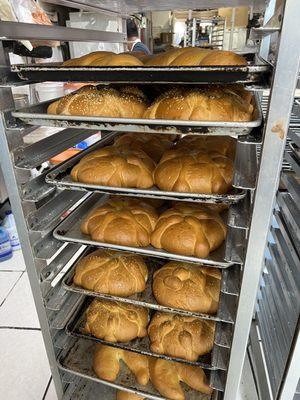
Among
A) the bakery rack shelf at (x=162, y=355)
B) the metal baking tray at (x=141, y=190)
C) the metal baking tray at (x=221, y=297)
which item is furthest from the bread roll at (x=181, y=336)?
the metal baking tray at (x=141, y=190)

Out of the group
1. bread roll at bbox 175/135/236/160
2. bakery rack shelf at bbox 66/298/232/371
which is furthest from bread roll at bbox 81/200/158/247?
bakery rack shelf at bbox 66/298/232/371

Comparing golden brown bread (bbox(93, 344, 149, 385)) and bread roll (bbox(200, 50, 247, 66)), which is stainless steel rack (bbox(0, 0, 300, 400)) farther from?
bread roll (bbox(200, 50, 247, 66))

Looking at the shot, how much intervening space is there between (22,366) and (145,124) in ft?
4.56

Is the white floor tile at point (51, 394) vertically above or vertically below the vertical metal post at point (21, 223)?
below

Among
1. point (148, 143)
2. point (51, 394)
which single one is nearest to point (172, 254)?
point (148, 143)

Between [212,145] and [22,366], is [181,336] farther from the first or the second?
[22,366]

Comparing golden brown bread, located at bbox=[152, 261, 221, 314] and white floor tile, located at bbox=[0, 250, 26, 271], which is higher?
golden brown bread, located at bbox=[152, 261, 221, 314]

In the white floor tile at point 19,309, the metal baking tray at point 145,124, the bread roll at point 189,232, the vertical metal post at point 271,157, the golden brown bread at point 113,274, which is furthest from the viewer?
the white floor tile at point 19,309

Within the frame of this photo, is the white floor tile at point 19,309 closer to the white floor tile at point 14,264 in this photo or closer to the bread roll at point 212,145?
the white floor tile at point 14,264

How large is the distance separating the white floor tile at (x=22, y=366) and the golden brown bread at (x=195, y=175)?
3.82 feet

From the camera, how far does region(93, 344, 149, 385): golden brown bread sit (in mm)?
1109

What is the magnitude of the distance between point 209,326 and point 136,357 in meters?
0.32

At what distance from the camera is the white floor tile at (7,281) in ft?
6.23

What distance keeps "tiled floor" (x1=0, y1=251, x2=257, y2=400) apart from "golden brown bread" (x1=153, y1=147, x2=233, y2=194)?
106cm
